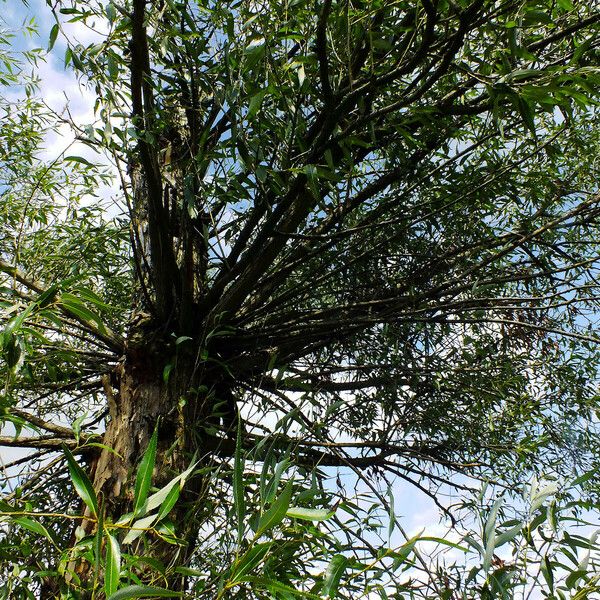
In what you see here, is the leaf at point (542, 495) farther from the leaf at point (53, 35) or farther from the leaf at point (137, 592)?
the leaf at point (53, 35)

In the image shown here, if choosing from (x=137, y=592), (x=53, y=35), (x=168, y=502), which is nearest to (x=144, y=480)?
(x=168, y=502)

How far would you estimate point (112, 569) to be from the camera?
876mm

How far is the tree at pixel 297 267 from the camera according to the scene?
165cm

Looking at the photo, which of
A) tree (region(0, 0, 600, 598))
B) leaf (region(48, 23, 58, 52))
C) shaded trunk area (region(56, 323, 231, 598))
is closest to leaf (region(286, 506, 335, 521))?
tree (region(0, 0, 600, 598))

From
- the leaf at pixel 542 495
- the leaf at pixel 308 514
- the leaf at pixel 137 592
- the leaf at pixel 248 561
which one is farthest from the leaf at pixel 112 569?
the leaf at pixel 542 495

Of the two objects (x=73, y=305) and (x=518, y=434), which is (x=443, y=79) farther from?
(x=518, y=434)

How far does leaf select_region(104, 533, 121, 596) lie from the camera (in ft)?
2.80

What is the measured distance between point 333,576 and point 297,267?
1.87m

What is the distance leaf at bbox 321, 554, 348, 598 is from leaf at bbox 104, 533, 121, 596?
35 cm

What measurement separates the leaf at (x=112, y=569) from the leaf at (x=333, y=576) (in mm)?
352

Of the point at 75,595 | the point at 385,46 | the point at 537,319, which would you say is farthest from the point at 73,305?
the point at 537,319

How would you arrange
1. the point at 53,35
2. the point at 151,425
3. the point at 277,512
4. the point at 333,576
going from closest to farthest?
the point at 277,512
the point at 333,576
the point at 53,35
the point at 151,425

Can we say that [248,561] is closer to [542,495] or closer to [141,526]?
[141,526]

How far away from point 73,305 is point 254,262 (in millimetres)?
1048
